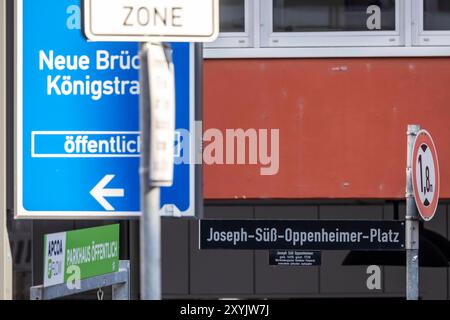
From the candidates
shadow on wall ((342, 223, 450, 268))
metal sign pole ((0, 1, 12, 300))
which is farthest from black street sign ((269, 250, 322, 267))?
metal sign pole ((0, 1, 12, 300))

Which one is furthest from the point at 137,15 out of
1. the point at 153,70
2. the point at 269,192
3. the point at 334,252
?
the point at 334,252

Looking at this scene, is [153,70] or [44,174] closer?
[153,70]

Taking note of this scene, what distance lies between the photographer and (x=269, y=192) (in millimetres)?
9945

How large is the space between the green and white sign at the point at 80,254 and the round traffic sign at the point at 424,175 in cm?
245

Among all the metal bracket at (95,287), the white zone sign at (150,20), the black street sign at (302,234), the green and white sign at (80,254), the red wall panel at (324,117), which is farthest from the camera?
the red wall panel at (324,117)

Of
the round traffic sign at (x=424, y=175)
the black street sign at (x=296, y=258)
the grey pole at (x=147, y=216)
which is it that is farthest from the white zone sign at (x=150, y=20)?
the black street sign at (x=296, y=258)

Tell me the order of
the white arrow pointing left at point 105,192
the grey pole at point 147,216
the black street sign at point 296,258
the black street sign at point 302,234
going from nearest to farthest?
the grey pole at point 147,216, the white arrow pointing left at point 105,192, the black street sign at point 302,234, the black street sign at point 296,258

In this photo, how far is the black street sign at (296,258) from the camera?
30.7 feet

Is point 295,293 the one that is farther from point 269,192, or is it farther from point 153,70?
point 153,70

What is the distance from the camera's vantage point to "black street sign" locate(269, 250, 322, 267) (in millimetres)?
9352

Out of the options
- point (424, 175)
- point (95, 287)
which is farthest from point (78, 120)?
point (424, 175)

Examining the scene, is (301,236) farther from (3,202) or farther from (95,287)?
(3,202)

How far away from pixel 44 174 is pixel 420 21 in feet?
18.3

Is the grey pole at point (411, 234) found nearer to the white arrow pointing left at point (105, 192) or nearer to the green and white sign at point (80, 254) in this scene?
the green and white sign at point (80, 254)
